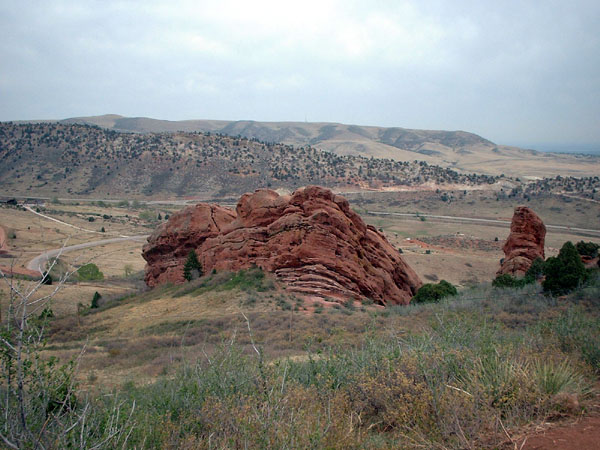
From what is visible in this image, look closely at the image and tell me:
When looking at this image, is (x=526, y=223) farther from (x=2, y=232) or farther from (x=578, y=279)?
(x=2, y=232)

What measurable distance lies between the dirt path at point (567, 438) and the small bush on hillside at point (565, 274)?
40.3ft

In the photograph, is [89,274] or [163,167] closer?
[89,274]

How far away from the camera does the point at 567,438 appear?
4582 millimetres

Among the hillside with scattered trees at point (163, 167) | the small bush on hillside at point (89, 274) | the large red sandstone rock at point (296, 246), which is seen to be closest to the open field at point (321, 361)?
the large red sandstone rock at point (296, 246)

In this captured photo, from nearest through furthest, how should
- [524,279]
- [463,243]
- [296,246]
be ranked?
[296,246] < [524,279] < [463,243]

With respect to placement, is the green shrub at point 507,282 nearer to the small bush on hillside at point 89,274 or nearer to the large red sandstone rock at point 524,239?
the large red sandstone rock at point 524,239

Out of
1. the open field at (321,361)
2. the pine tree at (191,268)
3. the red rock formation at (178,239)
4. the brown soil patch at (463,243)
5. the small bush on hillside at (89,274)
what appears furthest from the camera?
the brown soil patch at (463,243)

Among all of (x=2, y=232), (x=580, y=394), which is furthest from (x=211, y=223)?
(x=2, y=232)

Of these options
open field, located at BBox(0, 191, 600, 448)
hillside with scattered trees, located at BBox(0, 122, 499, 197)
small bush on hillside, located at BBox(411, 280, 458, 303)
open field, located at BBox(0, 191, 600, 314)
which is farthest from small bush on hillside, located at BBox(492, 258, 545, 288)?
hillside with scattered trees, located at BBox(0, 122, 499, 197)

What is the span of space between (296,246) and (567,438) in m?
16.3

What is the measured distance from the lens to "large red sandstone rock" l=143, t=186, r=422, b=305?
65.7 feet

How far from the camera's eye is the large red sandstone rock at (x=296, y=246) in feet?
65.7

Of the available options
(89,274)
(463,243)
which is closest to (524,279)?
(89,274)

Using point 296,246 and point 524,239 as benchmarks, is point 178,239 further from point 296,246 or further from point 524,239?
point 524,239
